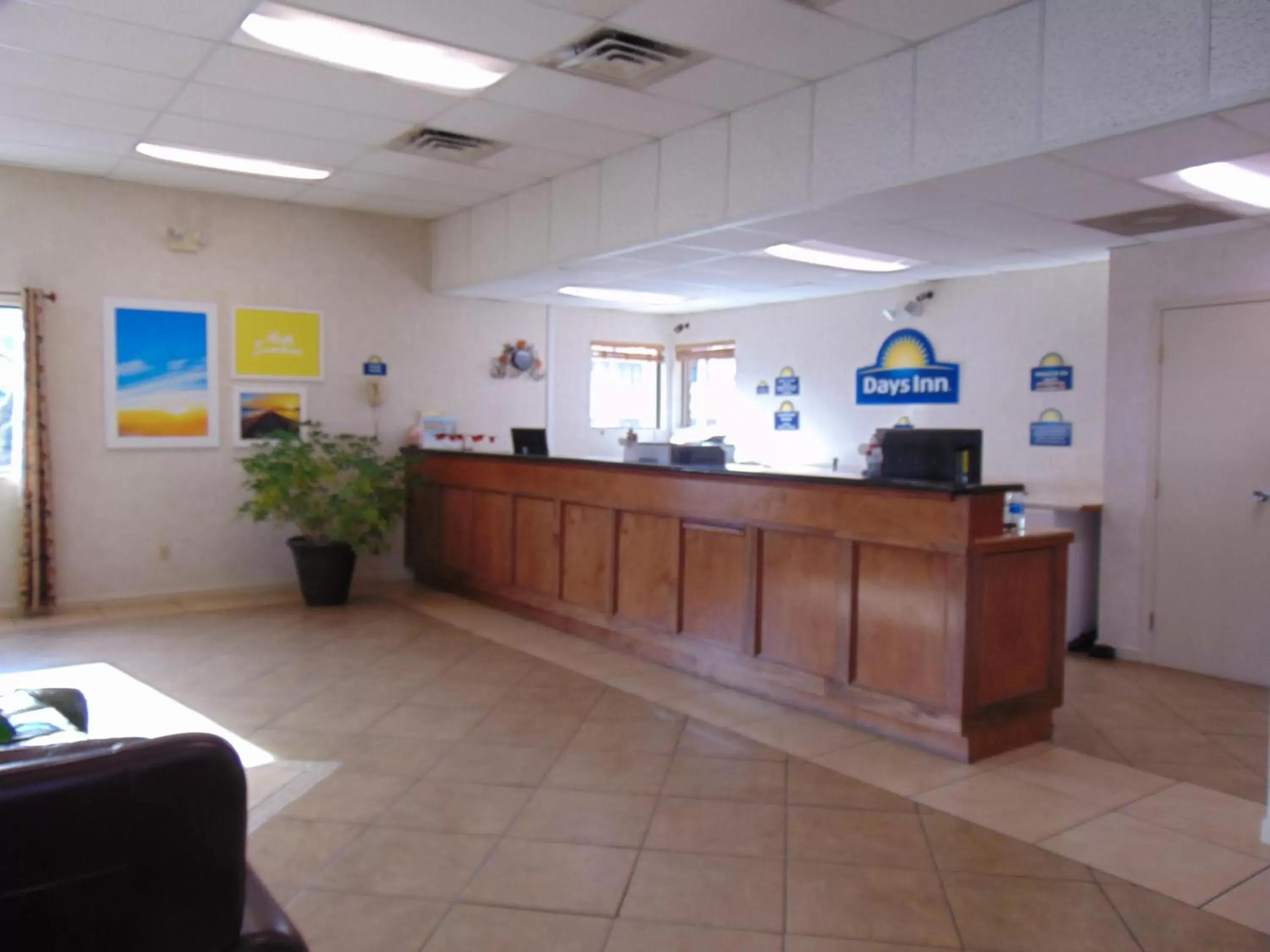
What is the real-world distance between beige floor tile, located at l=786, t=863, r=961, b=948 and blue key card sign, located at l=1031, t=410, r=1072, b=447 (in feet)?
14.5

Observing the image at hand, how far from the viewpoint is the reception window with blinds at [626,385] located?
9305mm

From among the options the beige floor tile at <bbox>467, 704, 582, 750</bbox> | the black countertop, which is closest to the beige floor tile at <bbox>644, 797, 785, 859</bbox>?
the beige floor tile at <bbox>467, 704, 582, 750</bbox>

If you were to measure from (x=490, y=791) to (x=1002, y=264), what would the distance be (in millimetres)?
4924

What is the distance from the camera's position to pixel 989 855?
9.77 ft

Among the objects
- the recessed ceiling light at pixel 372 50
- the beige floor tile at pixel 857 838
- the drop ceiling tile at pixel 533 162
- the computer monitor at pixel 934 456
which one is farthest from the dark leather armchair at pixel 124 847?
the drop ceiling tile at pixel 533 162

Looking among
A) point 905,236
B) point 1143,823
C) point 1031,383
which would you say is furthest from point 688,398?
point 1143,823

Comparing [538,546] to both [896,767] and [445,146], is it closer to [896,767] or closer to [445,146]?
[445,146]

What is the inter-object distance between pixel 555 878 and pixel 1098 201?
3.76 m

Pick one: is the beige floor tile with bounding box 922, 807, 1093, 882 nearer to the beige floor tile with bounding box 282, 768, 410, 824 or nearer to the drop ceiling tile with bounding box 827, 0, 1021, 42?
the beige floor tile with bounding box 282, 768, 410, 824

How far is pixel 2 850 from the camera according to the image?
1.16 metres

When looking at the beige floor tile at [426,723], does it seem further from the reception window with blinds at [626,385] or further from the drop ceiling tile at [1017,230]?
the reception window with blinds at [626,385]

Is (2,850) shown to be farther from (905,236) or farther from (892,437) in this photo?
(905,236)

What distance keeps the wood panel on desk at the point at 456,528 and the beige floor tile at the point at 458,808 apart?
11.9ft

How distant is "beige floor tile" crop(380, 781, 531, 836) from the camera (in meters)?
3.14
